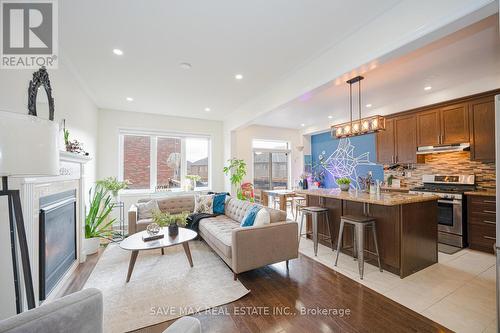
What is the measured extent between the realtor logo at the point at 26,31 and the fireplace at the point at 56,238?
1426 millimetres

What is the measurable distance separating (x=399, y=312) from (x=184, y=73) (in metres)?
4.09

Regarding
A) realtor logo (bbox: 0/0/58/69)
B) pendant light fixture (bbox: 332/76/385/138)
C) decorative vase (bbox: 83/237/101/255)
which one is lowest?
decorative vase (bbox: 83/237/101/255)

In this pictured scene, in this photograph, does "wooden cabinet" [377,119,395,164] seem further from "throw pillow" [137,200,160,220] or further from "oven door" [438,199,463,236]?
"throw pillow" [137,200,160,220]

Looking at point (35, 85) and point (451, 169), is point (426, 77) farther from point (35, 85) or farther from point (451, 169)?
point (35, 85)

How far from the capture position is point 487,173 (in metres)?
3.74

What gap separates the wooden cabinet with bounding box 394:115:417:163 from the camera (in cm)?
455

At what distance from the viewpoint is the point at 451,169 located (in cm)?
422

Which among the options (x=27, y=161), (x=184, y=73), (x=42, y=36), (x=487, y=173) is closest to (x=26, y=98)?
(x=42, y=36)

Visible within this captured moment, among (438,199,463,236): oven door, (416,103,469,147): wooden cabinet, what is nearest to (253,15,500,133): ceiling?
(416,103,469,147): wooden cabinet

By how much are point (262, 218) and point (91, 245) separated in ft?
9.91

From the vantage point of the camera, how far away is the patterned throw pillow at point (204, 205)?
176 inches

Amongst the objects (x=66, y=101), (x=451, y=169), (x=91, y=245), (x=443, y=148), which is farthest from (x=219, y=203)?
(x=451, y=169)

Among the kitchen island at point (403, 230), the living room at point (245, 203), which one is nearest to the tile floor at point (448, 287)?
the living room at point (245, 203)

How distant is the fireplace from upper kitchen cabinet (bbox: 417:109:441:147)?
20.9ft
